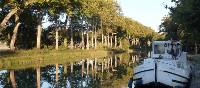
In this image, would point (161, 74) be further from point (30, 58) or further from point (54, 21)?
point (54, 21)

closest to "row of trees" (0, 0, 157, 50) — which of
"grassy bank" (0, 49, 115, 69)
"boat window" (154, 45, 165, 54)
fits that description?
"grassy bank" (0, 49, 115, 69)

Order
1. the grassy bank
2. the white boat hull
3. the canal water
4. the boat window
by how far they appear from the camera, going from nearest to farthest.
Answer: the white boat hull → the canal water → the boat window → the grassy bank

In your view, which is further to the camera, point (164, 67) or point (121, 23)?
point (121, 23)

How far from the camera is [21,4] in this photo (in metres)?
62.8

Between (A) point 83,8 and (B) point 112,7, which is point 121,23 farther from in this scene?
(A) point 83,8

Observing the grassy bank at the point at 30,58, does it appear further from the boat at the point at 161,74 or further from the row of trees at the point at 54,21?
the boat at the point at 161,74

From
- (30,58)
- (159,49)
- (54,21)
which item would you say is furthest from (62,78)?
(54,21)

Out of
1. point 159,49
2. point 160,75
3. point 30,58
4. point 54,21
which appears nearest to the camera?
point 160,75

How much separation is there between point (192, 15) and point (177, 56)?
2.94m

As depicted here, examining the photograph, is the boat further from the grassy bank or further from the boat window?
the grassy bank

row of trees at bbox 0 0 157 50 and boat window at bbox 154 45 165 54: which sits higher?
row of trees at bbox 0 0 157 50

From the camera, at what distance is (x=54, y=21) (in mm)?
97438

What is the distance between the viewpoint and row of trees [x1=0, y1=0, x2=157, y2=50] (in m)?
70.2

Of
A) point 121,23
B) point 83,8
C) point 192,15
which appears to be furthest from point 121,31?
point 192,15
